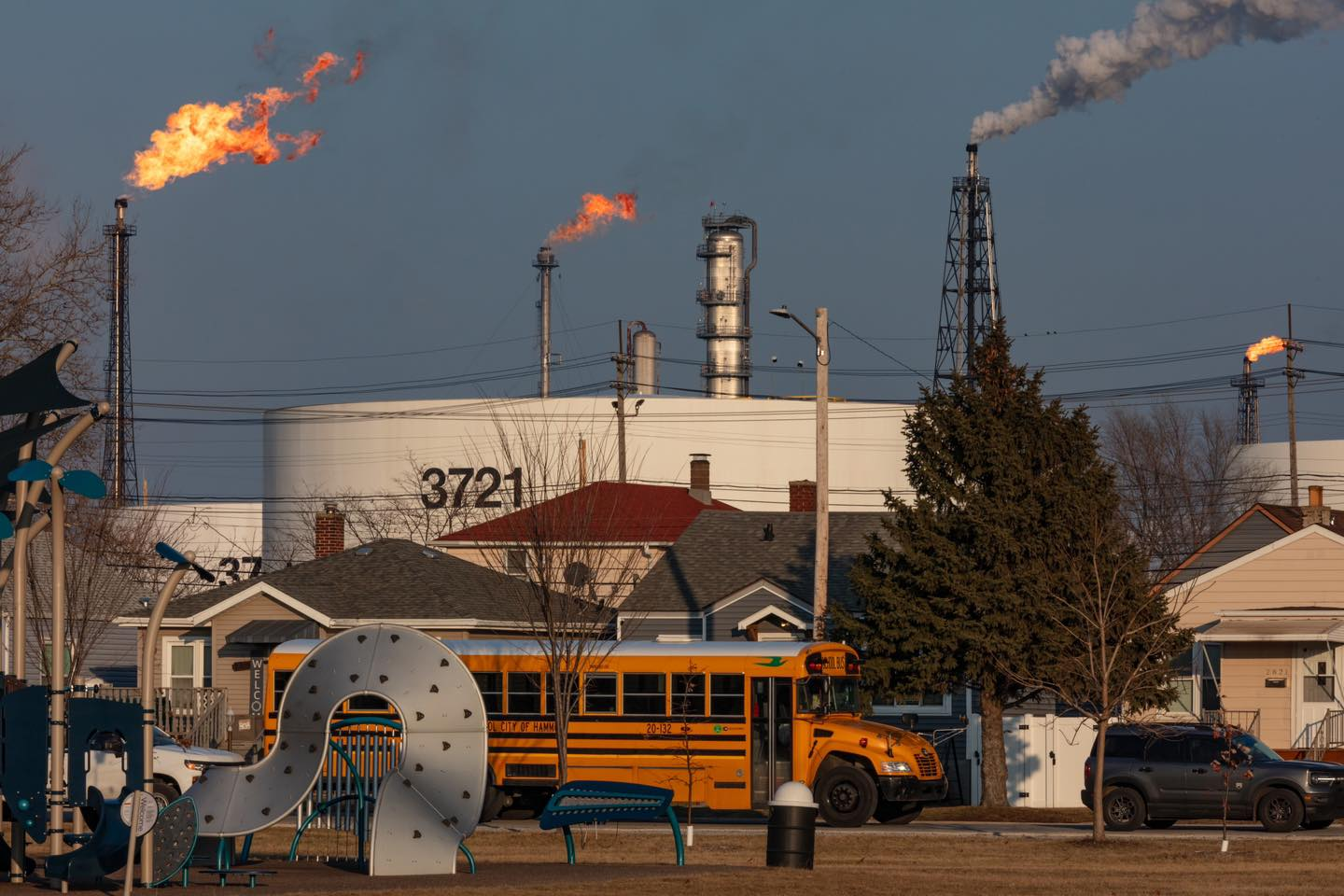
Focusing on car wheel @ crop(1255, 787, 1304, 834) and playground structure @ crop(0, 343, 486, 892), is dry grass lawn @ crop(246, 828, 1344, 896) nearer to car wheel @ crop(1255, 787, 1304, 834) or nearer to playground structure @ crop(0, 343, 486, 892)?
playground structure @ crop(0, 343, 486, 892)

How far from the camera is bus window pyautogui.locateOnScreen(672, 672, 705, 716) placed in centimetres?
2991

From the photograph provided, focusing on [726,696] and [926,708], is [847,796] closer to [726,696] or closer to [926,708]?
[726,696]

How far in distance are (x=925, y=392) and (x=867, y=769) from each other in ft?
27.5

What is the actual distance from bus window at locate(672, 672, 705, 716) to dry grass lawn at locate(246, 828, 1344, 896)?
2225 millimetres

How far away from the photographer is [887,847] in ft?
82.1

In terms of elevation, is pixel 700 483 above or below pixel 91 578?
above

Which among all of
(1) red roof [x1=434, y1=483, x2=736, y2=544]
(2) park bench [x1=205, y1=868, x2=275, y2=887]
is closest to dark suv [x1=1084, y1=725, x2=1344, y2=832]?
(2) park bench [x1=205, y1=868, x2=275, y2=887]

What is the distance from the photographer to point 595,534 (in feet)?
167

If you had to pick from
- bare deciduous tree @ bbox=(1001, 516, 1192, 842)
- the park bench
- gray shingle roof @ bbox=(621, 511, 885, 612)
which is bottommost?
the park bench

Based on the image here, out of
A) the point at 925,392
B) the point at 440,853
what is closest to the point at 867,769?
the point at 925,392

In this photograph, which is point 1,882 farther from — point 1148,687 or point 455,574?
point 455,574

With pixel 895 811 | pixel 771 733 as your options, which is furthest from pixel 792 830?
pixel 895 811

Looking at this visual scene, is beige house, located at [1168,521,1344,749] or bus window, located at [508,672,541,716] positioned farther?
beige house, located at [1168,521,1344,749]

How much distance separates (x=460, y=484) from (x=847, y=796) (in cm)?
5661
